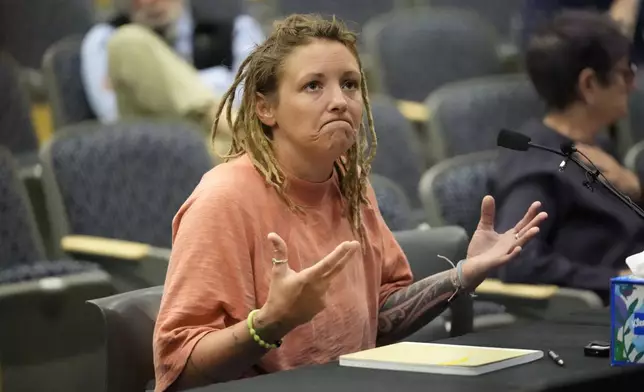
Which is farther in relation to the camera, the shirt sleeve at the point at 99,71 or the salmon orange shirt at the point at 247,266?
the shirt sleeve at the point at 99,71

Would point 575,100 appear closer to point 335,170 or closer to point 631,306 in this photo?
point 335,170

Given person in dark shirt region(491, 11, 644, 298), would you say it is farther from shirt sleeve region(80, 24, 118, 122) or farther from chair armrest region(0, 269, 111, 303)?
shirt sleeve region(80, 24, 118, 122)

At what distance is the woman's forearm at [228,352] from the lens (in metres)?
1.90

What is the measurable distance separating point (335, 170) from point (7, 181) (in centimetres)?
133

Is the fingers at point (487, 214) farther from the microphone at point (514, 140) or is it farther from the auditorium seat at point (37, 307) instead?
the auditorium seat at point (37, 307)

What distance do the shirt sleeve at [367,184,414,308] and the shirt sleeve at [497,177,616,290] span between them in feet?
2.13

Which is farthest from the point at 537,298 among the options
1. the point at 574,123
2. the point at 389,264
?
the point at 389,264

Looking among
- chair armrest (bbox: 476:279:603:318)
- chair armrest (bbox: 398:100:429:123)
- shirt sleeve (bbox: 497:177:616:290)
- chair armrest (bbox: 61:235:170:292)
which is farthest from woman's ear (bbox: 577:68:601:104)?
chair armrest (bbox: 398:100:429:123)

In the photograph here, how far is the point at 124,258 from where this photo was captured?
341 cm

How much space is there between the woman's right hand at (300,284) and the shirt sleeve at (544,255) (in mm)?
1234

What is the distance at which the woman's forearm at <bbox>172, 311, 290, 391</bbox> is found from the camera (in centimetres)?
190

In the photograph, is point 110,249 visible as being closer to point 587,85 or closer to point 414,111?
point 587,85

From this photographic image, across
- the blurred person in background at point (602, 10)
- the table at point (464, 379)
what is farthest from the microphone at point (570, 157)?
the blurred person in background at point (602, 10)

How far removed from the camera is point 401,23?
5203 millimetres
